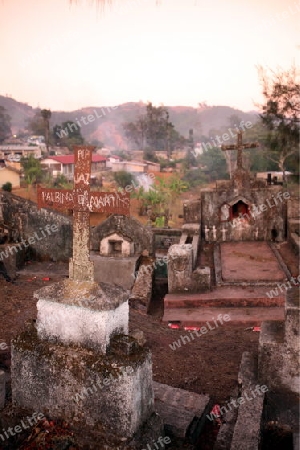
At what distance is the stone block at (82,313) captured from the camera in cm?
446

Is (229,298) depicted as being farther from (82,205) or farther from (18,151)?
(18,151)

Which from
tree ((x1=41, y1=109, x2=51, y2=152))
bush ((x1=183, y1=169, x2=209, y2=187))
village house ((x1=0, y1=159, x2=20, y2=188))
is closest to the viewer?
village house ((x1=0, y1=159, x2=20, y2=188))

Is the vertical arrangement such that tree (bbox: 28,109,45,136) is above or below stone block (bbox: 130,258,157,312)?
above

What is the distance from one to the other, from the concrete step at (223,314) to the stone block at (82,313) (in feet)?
Result: 16.5

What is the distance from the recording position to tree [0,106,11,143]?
48062mm

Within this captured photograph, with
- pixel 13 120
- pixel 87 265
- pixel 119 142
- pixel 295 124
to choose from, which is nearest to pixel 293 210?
pixel 87 265

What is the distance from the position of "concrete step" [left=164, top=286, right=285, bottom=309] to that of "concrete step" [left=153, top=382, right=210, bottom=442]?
14.3 ft

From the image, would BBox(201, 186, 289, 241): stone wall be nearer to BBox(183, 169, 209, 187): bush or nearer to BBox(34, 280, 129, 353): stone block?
BBox(34, 280, 129, 353): stone block

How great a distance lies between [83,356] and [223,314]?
575 cm

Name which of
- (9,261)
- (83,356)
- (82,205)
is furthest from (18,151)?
(83,356)

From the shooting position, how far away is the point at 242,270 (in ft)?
38.0

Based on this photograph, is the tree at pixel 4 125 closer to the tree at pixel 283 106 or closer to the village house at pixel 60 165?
the village house at pixel 60 165

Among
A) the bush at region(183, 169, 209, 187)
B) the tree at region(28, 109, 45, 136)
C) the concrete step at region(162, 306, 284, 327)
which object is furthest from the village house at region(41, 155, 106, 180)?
the concrete step at region(162, 306, 284, 327)

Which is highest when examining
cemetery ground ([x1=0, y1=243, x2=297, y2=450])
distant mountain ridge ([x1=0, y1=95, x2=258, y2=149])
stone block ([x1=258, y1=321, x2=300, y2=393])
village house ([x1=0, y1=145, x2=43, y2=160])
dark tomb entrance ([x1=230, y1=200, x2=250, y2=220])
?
distant mountain ridge ([x1=0, y1=95, x2=258, y2=149])
